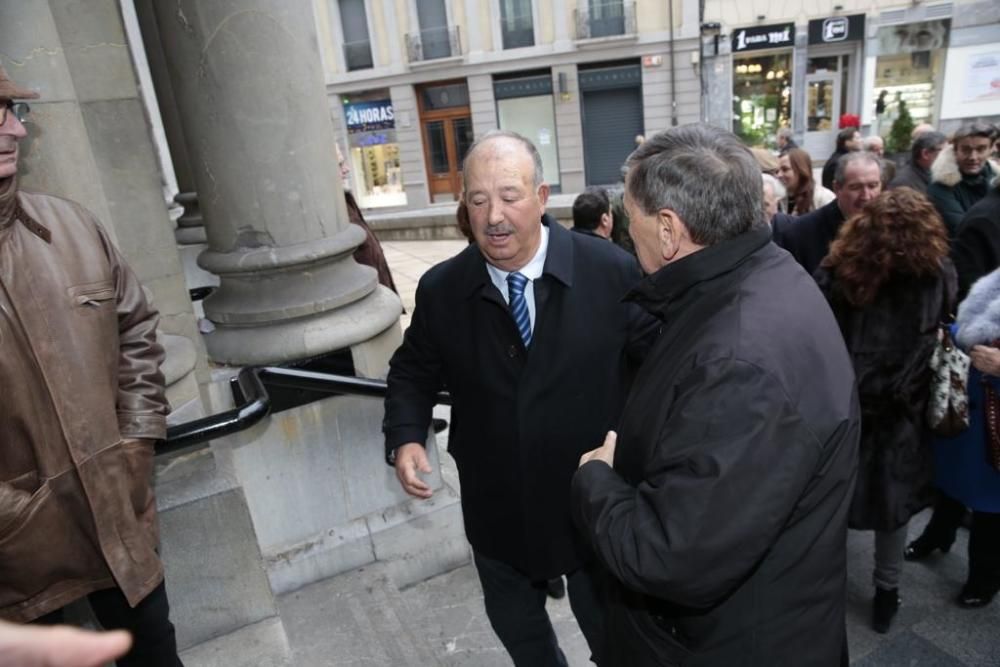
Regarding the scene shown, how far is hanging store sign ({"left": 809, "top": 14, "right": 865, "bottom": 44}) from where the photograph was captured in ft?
64.6

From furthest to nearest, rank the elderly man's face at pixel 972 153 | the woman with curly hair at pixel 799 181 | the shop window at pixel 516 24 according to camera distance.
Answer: the shop window at pixel 516 24, the woman with curly hair at pixel 799 181, the elderly man's face at pixel 972 153

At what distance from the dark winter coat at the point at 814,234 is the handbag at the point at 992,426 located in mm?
1113

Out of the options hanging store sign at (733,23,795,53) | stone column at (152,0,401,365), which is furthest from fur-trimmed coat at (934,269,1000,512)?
hanging store sign at (733,23,795,53)

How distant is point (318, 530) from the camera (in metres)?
3.00

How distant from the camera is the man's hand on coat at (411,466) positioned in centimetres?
212

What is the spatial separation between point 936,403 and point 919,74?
72.6 ft

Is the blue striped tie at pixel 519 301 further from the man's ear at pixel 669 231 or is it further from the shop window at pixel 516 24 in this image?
the shop window at pixel 516 24

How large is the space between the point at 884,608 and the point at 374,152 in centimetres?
2232

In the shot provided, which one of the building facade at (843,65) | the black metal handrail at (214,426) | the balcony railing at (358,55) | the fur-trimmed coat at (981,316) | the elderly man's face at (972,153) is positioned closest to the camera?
the black metal handrail at (214,426)

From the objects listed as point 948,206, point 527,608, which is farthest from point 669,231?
point 948,206

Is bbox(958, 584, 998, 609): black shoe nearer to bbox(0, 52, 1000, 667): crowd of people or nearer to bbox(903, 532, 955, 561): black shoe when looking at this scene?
bbox(0, 52, 1000, 667): crowd of people

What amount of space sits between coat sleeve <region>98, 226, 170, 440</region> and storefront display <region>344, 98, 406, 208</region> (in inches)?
856

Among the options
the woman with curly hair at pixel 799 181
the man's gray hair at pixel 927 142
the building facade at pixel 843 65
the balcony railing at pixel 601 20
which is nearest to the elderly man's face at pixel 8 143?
the woman with curly hair at pixel 799 181

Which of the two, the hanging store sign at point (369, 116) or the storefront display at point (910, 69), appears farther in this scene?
the hanging store sign at point (369, 116)
